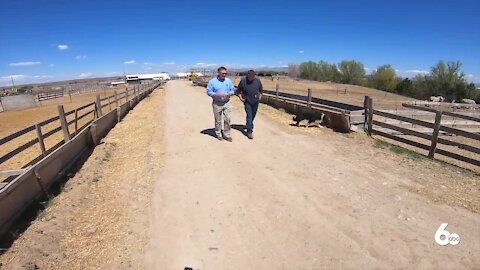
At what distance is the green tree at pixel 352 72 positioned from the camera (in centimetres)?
10750

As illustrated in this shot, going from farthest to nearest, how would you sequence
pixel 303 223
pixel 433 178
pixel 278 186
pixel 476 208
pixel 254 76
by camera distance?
pixel 254 76, pixel 433 178, pixel 278 186, pixel 476 208, pixel 303 223

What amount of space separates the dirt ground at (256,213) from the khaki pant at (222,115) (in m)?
0.70

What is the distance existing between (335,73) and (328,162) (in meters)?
112

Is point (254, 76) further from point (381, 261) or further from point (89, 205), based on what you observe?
point (381, 261)

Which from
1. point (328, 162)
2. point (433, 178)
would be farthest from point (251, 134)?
point (433, 178)

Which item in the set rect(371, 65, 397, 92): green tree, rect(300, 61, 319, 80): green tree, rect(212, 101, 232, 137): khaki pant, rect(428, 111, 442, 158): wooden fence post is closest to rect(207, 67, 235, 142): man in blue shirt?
rect(212, 101, 232, 137): khaki pant

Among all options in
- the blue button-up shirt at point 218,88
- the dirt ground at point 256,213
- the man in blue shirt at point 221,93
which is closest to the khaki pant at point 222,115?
the man in blue shirt at point 221,93

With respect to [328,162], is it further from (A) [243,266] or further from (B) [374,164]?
(A) [243,266]

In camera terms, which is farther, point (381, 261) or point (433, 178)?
point (433, 178)

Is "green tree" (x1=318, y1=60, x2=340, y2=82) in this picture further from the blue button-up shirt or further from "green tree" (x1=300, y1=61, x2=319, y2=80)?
the blue button-up shirt

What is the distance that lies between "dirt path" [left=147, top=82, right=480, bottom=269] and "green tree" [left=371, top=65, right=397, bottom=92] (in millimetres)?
96812

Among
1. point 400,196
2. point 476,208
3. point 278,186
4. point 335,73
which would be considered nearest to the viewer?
point 476,208

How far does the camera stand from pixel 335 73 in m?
114

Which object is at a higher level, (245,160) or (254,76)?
(254,76)
